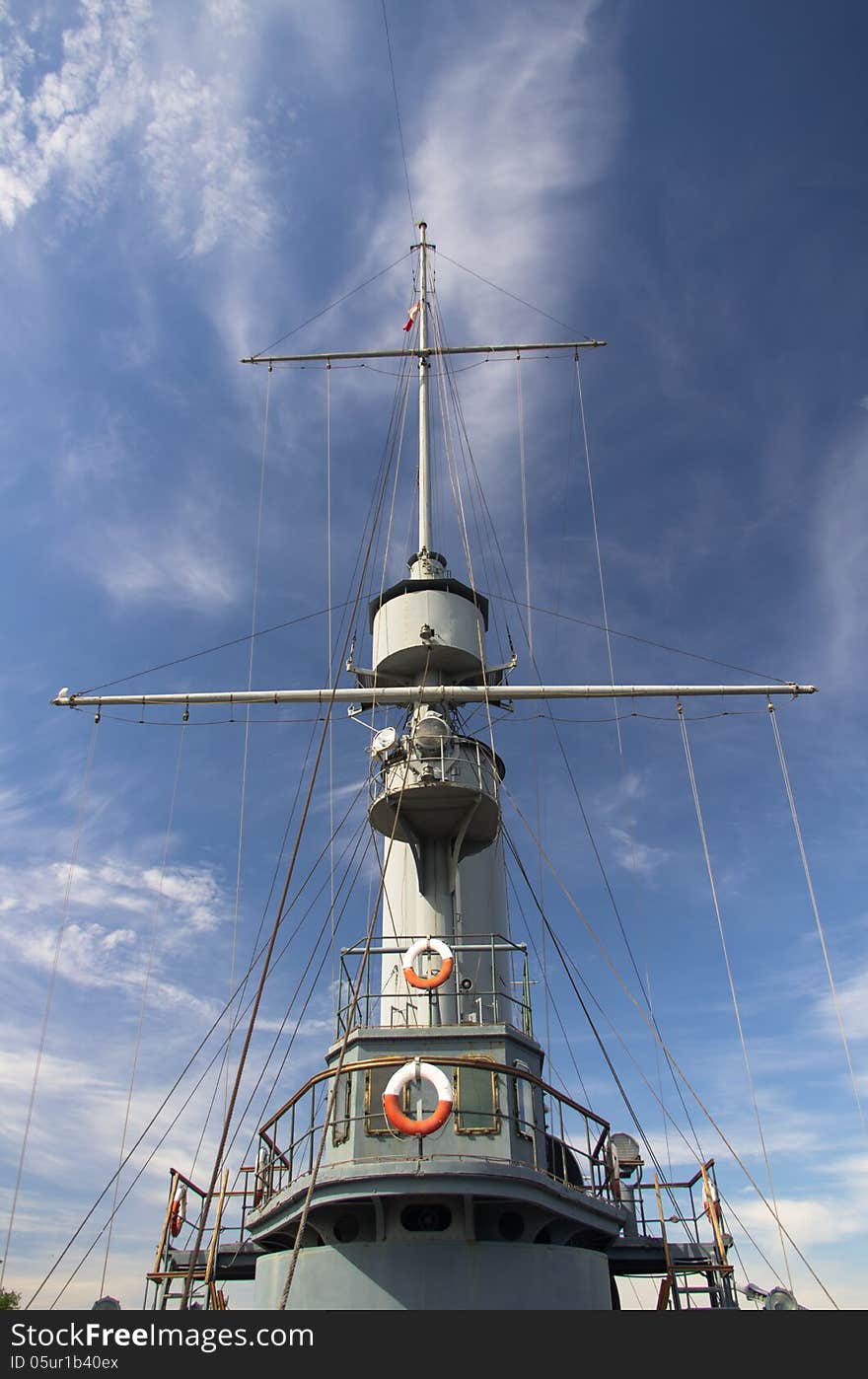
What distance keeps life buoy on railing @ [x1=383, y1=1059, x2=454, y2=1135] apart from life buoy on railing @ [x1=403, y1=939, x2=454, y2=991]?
4.61 ft

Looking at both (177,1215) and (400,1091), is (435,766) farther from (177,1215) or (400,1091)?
(177,1215)

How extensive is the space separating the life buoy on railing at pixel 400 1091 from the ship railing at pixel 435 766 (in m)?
5.65

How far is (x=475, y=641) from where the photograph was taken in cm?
1892

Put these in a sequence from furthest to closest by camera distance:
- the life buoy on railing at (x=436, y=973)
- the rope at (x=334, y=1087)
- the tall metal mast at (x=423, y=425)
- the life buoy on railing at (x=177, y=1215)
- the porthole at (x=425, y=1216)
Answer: the tall metal mast at (x=423, y=425)
the life buoy on railing at (x=177, y=1215)
the life buoy on railing at (x=436, y=973)
the porthole at (x=425, y=1216)
the rope at (x=334, y=1087)

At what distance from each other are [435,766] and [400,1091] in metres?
6.42

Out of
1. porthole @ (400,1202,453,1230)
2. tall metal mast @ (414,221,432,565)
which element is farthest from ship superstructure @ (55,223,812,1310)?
tall metal mast @ (414,221,432,565)

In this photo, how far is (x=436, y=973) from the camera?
12125 millimetres

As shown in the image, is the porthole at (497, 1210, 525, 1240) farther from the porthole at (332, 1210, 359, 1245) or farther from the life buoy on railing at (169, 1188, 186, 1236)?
the life buoy on railing at (169, 1188, 186, 1236)

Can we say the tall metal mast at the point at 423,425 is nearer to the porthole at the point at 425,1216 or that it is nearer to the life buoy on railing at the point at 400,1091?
the life buoy on railing at the point at 400,1091

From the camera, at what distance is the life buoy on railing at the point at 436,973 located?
38.1ft

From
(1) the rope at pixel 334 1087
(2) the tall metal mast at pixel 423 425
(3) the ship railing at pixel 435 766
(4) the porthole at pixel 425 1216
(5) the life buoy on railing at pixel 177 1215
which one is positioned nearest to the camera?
(1) the rope at pixel 334 1087

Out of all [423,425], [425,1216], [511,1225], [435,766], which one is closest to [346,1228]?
[425,1216]

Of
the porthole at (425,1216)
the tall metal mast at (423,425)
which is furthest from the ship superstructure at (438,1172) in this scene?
the tall metal mast at (423,425)
